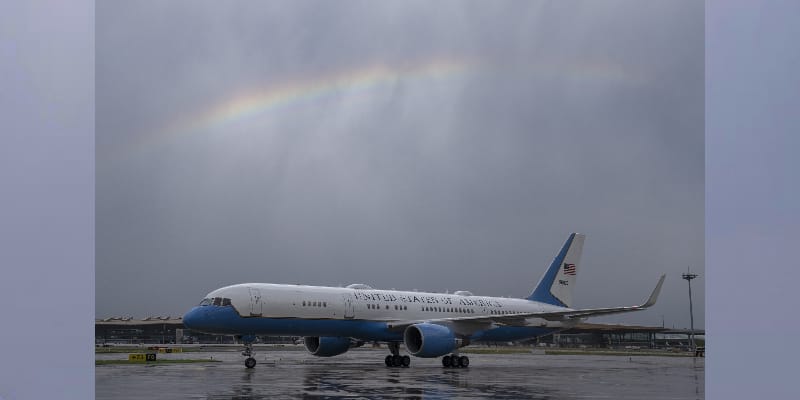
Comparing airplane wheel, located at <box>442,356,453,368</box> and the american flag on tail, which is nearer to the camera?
airplane wheel, located at <box>442,356,453,368</box>

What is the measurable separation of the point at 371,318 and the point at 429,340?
137 inches

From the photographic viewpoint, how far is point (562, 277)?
131 ft

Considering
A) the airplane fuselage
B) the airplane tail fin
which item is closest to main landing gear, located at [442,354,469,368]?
the airplane fuselage

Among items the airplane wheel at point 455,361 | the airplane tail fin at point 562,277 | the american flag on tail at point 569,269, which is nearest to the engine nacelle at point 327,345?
the airplane wheel at point 455,361

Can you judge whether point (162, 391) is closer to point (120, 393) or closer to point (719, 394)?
point (120, 393)

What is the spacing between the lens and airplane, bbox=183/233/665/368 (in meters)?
25.9

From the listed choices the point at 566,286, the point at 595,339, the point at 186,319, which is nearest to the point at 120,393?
the point at 186,319

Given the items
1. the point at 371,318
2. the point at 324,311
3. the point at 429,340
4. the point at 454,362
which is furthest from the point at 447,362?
the point at 324,311

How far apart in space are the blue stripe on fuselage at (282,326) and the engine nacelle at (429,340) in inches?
83.7

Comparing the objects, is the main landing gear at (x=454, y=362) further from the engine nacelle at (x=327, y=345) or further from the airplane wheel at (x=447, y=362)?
the engine nacelle at (x=327, y=345)

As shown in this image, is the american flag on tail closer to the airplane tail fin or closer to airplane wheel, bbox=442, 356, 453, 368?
the airplane tail fin

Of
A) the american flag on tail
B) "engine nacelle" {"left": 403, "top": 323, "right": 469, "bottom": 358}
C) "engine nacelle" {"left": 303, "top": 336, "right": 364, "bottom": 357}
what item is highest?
the american flag on tail

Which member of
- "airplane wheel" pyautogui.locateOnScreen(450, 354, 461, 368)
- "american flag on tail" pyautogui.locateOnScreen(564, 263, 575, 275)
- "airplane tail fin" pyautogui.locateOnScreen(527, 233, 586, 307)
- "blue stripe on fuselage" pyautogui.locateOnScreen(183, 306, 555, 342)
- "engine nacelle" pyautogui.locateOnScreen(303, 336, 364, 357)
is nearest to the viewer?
"blue stripe on fuselage" pyautogui.locateOnScreen(183, 306, 555, 342)

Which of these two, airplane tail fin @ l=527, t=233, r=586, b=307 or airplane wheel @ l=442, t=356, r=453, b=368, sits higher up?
airplane tail fin @ l=527, t=233, r=586, b=307
